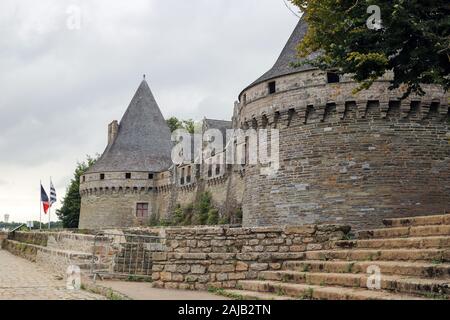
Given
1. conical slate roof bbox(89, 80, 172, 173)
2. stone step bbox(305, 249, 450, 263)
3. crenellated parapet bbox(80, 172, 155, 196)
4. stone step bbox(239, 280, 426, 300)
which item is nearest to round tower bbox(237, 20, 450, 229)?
stone step bbox(305, 249, 450, 263)

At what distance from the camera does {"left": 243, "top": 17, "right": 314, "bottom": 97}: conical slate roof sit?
55.0 ft

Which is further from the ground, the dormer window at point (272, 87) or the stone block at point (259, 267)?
the dormer window at point (272, 87)

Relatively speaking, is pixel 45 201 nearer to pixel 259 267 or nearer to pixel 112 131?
pixel 112 131

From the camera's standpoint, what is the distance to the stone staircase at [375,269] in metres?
6.47

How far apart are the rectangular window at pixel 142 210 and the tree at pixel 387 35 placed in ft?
109

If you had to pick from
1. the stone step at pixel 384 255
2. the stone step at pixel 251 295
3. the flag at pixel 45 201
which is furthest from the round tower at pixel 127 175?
the stone step at pixel 251 295

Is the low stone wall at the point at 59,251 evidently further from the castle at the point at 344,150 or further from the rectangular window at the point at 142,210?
the rectangular window at the point at 142,210

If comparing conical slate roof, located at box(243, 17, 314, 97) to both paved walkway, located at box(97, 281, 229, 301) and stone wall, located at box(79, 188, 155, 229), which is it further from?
stone wall, located at box(79, 188, 155, 229)

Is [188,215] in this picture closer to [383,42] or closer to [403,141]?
[403,141]

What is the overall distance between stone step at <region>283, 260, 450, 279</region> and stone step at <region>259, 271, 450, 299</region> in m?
0.17

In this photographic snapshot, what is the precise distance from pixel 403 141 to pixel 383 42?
7425 mm
